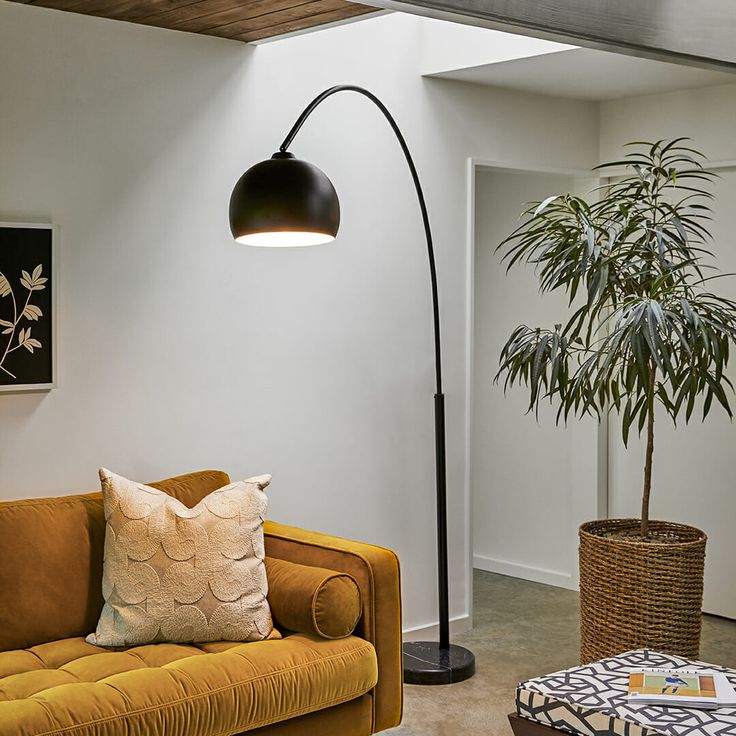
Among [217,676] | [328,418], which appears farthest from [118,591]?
[328,418]

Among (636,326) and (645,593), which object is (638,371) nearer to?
(636,326)

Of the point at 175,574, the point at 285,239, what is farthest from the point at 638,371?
the point at 175,574

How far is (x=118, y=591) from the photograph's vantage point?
10.1 feet

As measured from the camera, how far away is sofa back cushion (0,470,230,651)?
3039mm

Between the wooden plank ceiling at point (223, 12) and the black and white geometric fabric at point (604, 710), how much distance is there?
2.06 m

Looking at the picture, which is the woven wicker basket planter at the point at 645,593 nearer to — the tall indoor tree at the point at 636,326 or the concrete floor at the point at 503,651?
the tall indoor tree at the point at 636,326

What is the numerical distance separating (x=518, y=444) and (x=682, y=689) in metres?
2.96

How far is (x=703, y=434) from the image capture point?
194 inches

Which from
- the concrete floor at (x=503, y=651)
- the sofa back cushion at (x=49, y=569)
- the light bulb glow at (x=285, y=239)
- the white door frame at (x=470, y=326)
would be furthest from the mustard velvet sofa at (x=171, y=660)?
the white door frame at (x=470, y=326)

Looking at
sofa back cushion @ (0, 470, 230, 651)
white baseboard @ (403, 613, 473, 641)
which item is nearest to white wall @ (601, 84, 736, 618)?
white baseboard @ (403, 613, 473, 641)

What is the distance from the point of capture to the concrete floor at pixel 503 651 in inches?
→ 142

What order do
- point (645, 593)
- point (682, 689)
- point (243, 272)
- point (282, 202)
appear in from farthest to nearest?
point (243, 272), point (645, 593), point (282, 202), point (682, 689)

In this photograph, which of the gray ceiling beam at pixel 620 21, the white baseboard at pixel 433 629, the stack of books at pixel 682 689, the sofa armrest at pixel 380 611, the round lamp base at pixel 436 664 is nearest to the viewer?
the gray ceiling beam at pixel 620 21

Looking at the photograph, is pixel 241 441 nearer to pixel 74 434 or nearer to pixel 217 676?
pixel 74 434
